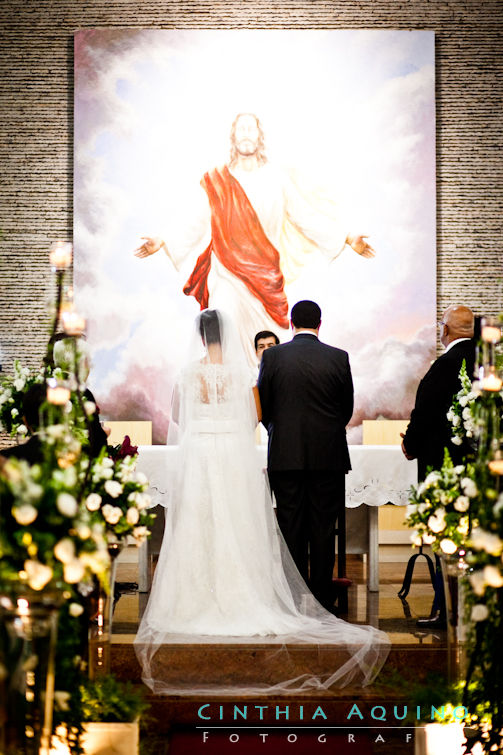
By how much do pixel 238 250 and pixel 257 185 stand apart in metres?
0.65

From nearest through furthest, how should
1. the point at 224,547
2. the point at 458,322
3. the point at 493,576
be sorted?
the point at 493,576 < the point at 224,547 < the point at 458,322

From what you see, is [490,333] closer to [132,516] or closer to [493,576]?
[493,576]

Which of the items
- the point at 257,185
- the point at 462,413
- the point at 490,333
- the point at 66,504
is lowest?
the point at 66,504

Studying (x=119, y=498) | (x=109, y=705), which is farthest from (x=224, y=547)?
(x=109, y=705)

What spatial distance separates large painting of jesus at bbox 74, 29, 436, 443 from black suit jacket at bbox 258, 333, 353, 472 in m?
3.31

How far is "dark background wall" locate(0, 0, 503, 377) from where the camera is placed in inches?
333

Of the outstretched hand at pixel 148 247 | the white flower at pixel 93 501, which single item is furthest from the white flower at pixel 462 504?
the outstretched hand at pixel 148 247

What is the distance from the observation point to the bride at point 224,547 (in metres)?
4.43

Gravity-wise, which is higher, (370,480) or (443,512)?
(443,512)

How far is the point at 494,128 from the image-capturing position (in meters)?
8.52

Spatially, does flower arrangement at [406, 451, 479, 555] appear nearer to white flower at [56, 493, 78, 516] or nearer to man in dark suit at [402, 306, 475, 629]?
man in dark suit at [402, 306, 475, 629]

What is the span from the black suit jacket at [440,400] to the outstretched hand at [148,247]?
13.8 feet

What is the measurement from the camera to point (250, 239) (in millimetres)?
8438

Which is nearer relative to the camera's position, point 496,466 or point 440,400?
point 496,466
